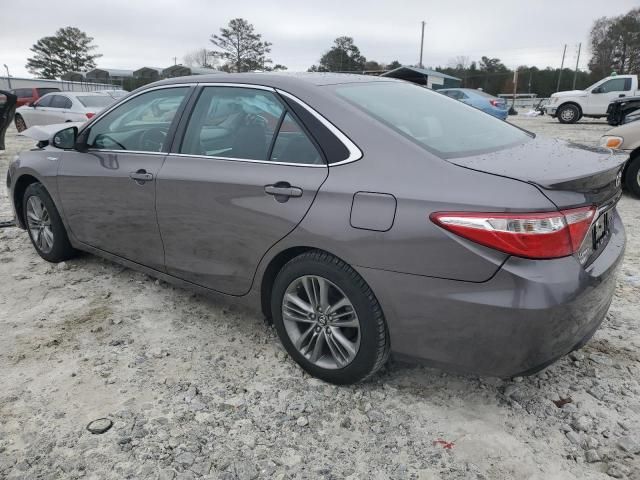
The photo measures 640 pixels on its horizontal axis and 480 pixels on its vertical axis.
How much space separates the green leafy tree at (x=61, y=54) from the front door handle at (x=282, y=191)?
236 feet

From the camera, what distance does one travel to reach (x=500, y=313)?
6.42 feet

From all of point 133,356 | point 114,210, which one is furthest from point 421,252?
point 114,210

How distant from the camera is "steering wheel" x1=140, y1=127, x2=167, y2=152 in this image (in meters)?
3.22

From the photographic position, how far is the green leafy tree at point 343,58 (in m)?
60.5

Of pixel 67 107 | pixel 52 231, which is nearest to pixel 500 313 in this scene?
pixel 52 231

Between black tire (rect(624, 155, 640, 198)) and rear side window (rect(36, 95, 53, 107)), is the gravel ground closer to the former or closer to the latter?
black tire (rect(624, 155, 640, 198))

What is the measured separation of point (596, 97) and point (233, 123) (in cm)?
2181

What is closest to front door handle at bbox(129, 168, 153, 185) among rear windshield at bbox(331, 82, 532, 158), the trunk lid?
rear windshield at bbox(331, 82, 532, 158)

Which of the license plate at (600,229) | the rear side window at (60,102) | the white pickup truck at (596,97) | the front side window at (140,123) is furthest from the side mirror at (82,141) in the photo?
the white pickup truck at (596,97)

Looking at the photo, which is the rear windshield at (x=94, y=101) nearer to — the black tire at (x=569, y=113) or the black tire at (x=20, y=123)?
the black tire at (x=20, y=123)

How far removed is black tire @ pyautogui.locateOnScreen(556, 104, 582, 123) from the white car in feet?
58.6

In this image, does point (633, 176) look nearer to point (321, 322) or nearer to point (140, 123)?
point (321, 322)

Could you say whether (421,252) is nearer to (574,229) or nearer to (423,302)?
(423,302)

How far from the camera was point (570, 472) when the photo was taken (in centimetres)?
204
